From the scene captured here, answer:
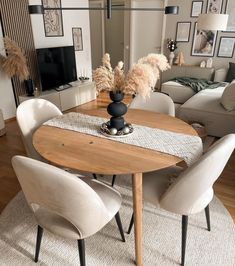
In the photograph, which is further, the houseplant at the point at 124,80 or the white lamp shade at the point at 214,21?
the white lamp shade at the point at 214,21

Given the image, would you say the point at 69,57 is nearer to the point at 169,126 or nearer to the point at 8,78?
the point at 8,78

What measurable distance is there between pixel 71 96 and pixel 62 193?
3.69m

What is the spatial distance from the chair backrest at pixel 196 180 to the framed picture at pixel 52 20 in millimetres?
3847

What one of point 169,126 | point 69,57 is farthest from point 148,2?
point 169,126

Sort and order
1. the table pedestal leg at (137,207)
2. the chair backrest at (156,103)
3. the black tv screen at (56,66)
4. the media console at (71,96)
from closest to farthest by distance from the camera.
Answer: the table pedestal leg at (137,207) < the chair backrest at (156,103) < the black tv screen at (56,66) < the media console at (71,96)

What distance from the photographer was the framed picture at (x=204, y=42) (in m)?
5.18

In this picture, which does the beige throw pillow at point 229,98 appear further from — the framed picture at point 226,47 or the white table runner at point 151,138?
the framed picture at point 226,47

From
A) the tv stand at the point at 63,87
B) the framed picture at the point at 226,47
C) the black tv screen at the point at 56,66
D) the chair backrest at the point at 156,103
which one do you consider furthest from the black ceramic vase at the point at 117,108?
the framed picture at the point at 226,47

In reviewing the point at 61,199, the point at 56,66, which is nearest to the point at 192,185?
the point at 61,199

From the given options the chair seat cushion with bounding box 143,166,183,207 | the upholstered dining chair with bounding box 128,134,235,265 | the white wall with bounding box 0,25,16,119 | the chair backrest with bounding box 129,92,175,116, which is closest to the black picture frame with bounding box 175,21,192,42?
the chair backrest with bounding box 129,92,175,116

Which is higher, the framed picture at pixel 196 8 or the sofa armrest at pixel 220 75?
the framed picture at pixel 196 8

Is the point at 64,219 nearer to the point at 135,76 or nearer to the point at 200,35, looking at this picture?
the point at 135,76

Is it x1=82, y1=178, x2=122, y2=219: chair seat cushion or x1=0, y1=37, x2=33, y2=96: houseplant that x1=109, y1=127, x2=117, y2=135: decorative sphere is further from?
x1=0, y1=37, x2=33, y2=96: houseplant

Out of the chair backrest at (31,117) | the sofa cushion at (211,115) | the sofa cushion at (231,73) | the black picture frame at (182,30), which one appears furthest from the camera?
the black picture frame at (182,30)
